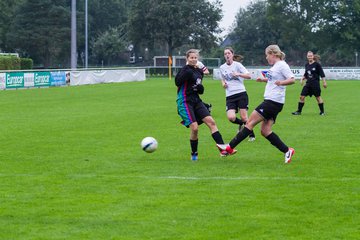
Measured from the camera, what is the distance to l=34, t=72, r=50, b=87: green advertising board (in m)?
43.0

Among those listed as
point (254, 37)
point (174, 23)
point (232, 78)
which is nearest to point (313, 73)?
point (232, 78)

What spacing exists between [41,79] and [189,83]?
32.2 metres

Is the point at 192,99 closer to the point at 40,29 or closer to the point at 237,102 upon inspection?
the point at 237,102

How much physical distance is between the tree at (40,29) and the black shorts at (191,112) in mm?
80072

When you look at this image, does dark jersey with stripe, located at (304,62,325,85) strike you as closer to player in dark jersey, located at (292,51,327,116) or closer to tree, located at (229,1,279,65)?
player in dark jersey, located at (292,51,327,116)

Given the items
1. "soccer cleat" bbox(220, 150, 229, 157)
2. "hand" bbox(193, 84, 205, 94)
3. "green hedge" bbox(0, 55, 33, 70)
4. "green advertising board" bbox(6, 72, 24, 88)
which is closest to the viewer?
"hand" bbox(193, 84, 205, 94)

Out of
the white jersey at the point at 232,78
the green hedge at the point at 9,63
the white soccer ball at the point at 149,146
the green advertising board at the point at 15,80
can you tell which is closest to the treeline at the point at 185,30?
the green hedge at the point at 9,63

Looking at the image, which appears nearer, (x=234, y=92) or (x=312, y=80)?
(x=234, y=92)

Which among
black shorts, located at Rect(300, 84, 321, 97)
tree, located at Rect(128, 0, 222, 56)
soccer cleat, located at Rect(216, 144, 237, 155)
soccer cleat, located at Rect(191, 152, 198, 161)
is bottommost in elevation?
soccer cleat, located at Rect(191, 152, 198, 161)

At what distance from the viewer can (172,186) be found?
9898mm

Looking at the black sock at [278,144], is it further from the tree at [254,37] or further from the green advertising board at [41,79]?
the tree at [254,37]

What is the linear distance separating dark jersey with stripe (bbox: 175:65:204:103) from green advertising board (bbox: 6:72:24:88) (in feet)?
94.8

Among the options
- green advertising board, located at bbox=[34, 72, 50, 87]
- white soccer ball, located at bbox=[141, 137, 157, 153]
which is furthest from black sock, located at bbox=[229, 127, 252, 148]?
green advertising board, located at bbox=[34, 72, 50, 87]

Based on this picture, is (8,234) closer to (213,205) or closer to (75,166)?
(213,205)
